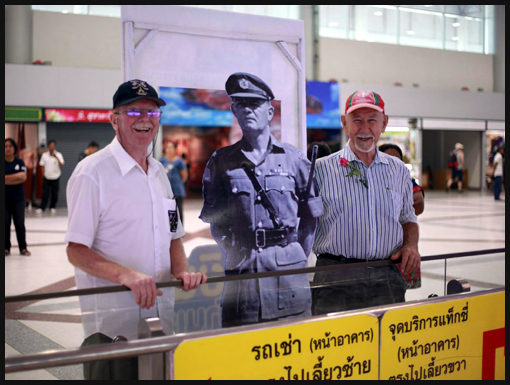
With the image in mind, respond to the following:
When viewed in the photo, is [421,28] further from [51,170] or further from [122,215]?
[122,215]

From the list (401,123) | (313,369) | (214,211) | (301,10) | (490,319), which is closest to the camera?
(313,369)

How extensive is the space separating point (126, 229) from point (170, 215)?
212mm

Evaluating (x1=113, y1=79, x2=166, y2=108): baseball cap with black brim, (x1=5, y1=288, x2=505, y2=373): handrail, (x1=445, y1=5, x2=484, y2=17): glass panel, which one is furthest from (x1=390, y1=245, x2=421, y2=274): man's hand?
(x1=445, y1=5, x2=484, y2=17): glass panel

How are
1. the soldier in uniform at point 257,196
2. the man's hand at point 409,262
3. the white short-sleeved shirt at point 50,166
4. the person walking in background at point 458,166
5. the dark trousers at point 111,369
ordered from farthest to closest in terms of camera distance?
the person walking in background at point 458,166 → the white short-sleeved shirt at point 50,166 → the soldier in uniform at point 257,196 → the man's hand at point 409,262 → the dark trousers at point 111,369

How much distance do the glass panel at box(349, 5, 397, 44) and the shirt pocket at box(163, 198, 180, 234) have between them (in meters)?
19.4

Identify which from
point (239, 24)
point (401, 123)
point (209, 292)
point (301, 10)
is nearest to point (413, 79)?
point (401, 123)

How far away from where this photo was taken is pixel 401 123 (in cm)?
2038

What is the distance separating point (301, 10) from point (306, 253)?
17204 millimetres

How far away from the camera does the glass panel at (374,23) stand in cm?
2042

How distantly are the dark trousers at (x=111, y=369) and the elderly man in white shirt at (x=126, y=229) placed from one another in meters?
0.10

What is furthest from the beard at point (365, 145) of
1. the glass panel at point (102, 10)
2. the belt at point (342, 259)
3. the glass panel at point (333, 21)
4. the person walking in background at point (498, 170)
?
the glass panel at point (333, 21)

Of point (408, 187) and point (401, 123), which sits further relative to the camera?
point (401, 123)

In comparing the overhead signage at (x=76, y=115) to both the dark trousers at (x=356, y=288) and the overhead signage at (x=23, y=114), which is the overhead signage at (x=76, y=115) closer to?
the overhead signage at (x=23, y=114)

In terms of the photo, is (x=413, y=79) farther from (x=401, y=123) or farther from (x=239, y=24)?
(x=239, y=24)
